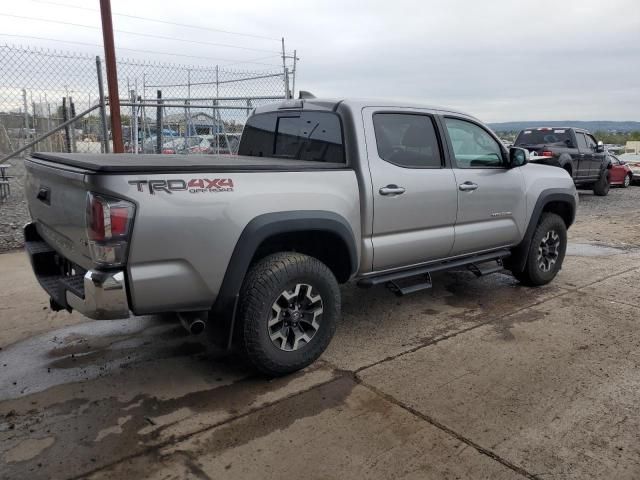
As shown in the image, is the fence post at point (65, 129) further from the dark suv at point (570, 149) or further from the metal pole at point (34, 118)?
the dark suv at point (570, 149)

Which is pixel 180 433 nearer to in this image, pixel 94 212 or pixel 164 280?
pixel 164 280

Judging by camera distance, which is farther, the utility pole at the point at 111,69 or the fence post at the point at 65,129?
the fence post at the point at 65,129

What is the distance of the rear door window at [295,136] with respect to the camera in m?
4.20

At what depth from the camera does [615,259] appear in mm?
7441

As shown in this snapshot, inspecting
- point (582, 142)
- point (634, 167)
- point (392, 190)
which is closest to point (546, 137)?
point (582, 142)

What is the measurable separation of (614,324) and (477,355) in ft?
5.21

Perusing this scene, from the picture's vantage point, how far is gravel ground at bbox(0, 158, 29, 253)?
7.41 metres

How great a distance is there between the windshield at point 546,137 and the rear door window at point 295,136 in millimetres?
11825

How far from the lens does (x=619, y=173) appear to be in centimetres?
1895

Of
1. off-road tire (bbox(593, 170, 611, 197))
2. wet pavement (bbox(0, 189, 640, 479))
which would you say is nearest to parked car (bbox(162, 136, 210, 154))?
wet pavement (bbox(0, 189, 640, 479))

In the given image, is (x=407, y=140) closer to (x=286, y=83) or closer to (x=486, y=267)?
(x=486, y=267)

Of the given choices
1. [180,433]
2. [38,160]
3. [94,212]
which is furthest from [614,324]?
[38,160]

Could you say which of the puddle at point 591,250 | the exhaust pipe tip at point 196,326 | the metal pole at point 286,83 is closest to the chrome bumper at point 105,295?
the exhaust pipe tip at point 196,326

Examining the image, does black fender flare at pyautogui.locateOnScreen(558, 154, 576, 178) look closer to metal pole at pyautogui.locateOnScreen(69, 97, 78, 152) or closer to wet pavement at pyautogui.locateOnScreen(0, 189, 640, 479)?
wet pavement at pyautogui.locateOnScreen(0, 189, 640, 479)
